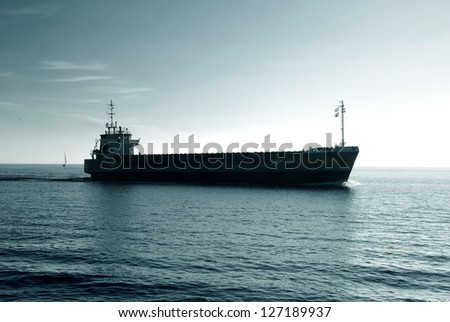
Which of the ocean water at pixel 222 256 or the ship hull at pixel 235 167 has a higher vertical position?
the ship hull at pixel 235 167

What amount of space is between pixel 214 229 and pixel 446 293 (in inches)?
579

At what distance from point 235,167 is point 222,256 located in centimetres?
4904

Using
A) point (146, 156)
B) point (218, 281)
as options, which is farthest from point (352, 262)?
point (146, 156)

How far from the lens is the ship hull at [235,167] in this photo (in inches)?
2263

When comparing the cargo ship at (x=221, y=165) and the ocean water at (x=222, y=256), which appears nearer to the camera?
the ocean water at (x=222, y=256)

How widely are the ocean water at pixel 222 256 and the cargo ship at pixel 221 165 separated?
25.2 meters

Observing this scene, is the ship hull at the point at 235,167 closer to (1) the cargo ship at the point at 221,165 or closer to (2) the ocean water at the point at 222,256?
(1) the cargo ship at the point at 221,165

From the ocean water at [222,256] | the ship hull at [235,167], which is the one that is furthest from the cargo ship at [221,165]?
the ocean water at [222,256]

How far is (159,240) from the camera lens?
20859 millimetres

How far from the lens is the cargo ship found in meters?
57.7

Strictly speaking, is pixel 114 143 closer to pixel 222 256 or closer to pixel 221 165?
pixel 221 165

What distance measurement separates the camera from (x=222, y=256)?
17.5 meters

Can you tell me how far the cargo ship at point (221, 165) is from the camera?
189ft

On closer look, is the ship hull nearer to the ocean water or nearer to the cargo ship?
the cargo ship
